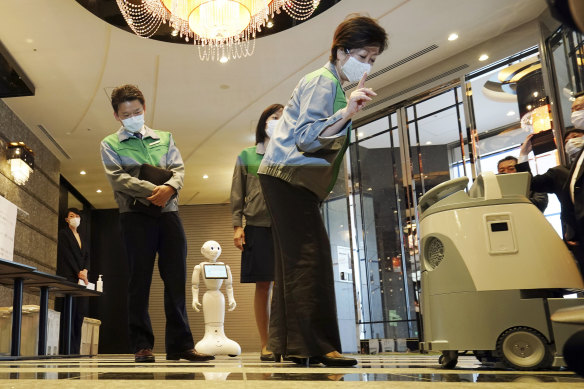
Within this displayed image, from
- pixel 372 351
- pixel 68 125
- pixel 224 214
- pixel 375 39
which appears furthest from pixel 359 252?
pixel 375 39

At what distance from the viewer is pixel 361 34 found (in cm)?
154

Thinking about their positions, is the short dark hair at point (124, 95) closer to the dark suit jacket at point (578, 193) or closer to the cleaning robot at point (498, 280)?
the cleaning robot at point (498, 280)

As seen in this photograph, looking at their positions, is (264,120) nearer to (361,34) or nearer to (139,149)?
(139,149)

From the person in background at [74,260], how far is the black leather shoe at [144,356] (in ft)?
11.5

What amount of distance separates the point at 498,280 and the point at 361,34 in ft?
2.47

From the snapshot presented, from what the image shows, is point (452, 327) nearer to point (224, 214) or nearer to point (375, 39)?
point (375, 39)

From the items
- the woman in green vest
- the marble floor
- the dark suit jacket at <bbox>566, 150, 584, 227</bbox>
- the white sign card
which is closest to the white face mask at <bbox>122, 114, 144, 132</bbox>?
the woman in green vest

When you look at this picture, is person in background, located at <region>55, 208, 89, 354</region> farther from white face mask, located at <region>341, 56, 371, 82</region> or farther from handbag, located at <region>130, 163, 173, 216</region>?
white face mask, located at <region>341, 56, 371, 82</region>

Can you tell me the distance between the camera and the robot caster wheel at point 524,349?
3.98 ft

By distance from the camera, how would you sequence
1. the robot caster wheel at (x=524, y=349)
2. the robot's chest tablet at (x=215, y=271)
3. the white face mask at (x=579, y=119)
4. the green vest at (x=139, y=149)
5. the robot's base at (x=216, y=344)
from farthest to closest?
the robot's chest tablet at (x=215, y=271), the robot's base at (x=216, y=344), the white face mask at (x=579, y=119), the green vest at (x=139, y=149), the robot caster wheel at (x=524, y=349)

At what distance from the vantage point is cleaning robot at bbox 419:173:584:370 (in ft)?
4.09

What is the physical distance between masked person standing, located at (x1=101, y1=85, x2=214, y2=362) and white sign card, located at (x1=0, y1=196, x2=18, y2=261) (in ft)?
9.15

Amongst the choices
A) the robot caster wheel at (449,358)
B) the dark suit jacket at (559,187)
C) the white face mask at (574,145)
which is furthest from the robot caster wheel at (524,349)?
the white face mask at (574,145)

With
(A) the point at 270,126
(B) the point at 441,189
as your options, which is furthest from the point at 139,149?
(B) the point at 441,189
